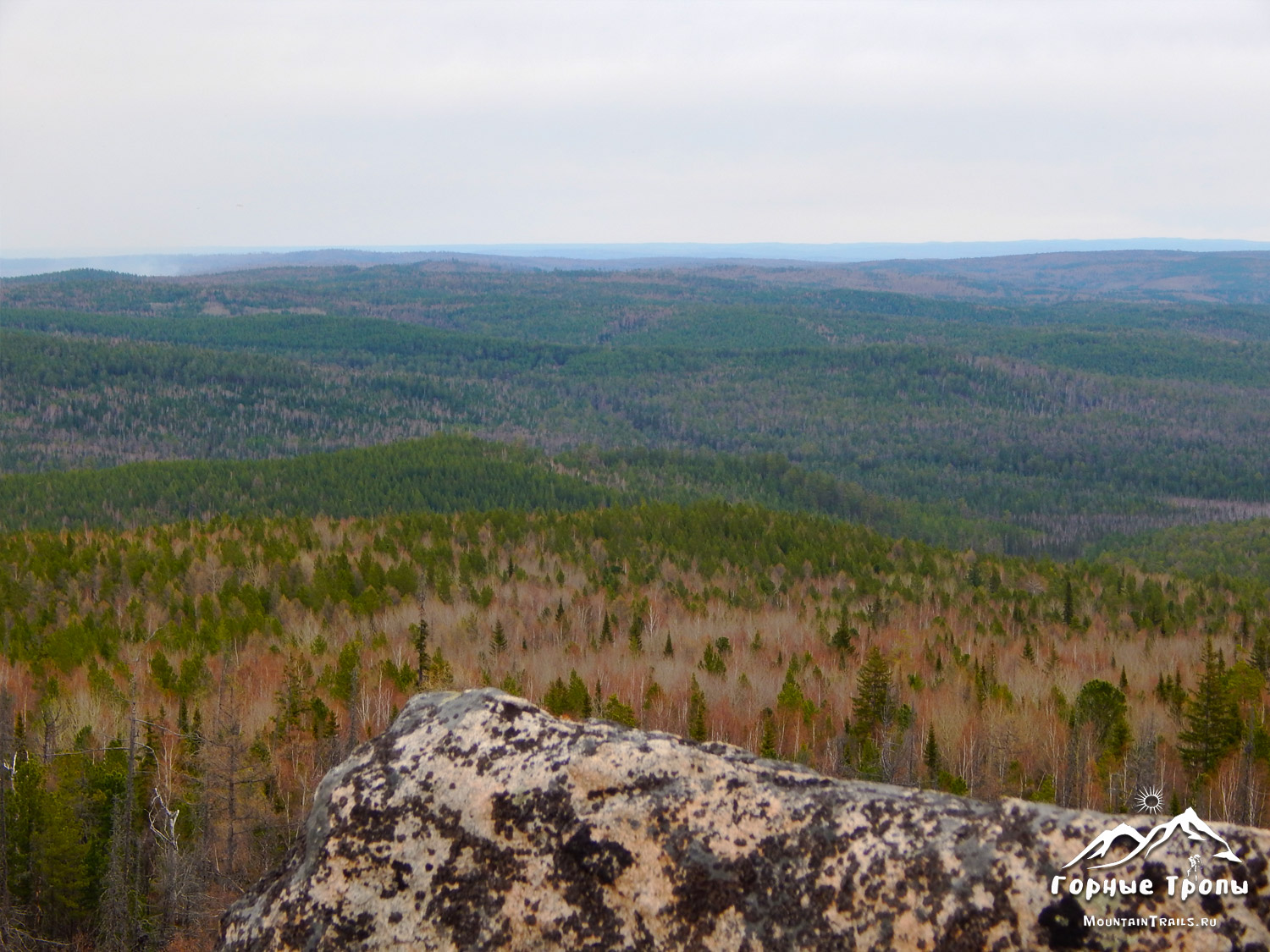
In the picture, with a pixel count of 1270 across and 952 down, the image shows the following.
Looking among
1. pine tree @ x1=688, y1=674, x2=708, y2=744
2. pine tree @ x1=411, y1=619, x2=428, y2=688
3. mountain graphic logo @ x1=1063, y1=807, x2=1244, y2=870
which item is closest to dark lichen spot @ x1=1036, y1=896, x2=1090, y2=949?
mountain graphic logo @ x1=1063, y1=807, x2=1244, y2=870

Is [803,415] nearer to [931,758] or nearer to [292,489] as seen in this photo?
[292,489]

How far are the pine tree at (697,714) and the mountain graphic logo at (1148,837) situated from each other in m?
7.66

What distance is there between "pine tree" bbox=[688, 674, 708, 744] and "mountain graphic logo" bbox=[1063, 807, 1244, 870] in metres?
7.66

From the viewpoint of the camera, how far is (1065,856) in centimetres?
343

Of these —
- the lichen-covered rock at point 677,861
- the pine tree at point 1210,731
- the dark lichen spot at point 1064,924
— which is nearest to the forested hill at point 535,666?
the pine tree at point 1210,731

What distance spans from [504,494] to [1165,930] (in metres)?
65.1

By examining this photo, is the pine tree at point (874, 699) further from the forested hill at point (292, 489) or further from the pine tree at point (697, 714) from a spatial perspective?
the forested hill at point (292, 489)

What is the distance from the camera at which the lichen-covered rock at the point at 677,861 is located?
3.35m

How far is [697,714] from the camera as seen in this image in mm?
11719

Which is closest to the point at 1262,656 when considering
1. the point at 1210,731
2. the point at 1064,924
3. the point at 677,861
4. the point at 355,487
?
the point at 1210,731

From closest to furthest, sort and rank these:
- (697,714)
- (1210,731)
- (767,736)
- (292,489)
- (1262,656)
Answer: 1. (1210,731)
2. (767,736)
3. (697,714)
4. (1262,656)
5. (292,489)

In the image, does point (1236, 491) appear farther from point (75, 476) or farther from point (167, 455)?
point (167, 455)

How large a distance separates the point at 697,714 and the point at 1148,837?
8.55 metres

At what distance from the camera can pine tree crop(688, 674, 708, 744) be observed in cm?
1129
